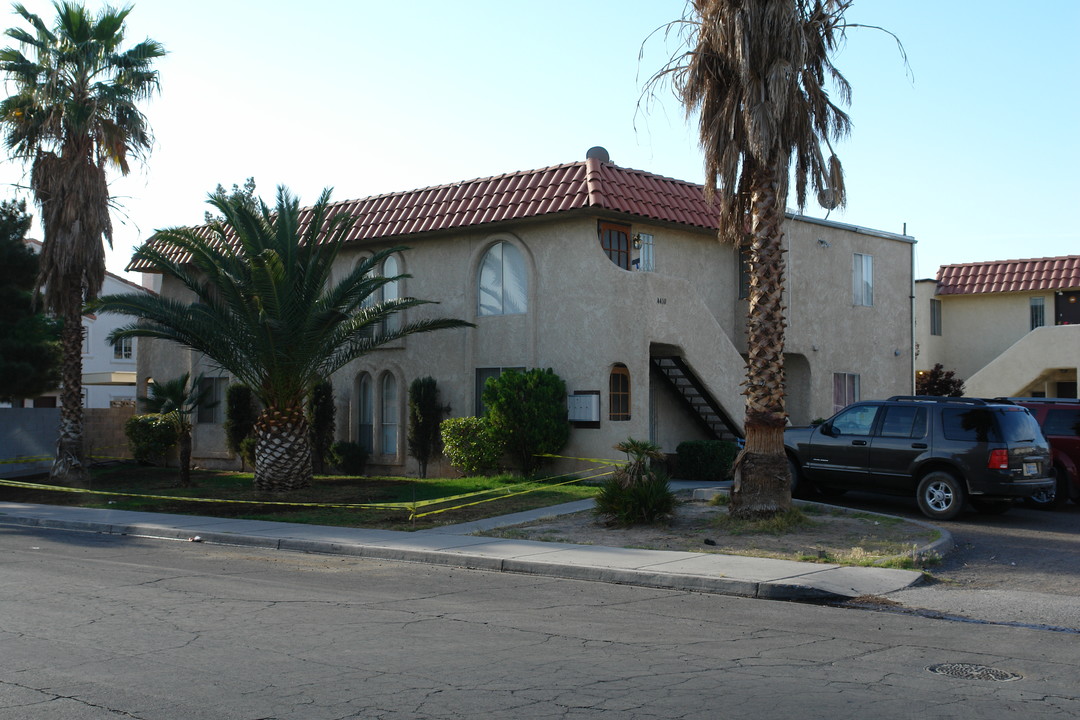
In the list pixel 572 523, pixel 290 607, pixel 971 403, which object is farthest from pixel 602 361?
pixel 290 607

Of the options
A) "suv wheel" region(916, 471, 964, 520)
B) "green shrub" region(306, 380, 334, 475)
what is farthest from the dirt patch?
"green shrub" region(306, 380, 334, 475)

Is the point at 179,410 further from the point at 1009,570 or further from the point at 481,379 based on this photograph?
the point at 1009,570

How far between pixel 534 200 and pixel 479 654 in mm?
15527

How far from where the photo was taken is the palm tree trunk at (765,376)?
14961 millimetres

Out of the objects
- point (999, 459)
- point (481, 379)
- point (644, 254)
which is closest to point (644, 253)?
point (644, 254)

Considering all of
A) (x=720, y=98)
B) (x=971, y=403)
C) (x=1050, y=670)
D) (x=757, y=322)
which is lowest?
(x=1050, y=670)

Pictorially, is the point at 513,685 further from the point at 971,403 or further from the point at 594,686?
the point at 971,403

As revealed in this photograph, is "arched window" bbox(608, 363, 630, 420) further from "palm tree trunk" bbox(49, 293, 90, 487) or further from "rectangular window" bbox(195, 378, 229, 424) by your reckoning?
"rectangular window" bbox(195, 378, 229, 424)

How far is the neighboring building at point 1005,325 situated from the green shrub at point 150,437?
2573 cm

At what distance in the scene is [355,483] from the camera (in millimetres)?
23500

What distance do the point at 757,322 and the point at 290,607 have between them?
8342 mm

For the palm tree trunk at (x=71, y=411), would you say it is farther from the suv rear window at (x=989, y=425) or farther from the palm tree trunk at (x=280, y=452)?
the suv rear window at (x=989, y=425)

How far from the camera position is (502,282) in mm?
23766

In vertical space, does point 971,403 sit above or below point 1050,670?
above
